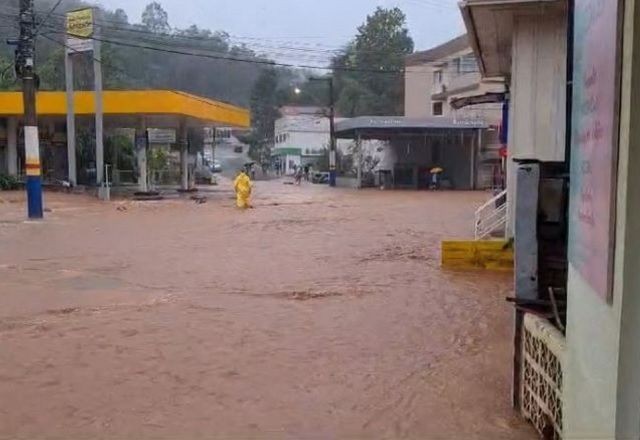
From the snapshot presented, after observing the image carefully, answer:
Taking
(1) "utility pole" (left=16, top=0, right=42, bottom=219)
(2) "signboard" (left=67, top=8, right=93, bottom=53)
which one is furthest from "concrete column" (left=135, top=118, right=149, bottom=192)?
(1) "utility pole" (left=16, top=0, right=42, bottom=219)

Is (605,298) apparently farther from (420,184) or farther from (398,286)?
(420,184)

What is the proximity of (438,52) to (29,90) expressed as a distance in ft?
127

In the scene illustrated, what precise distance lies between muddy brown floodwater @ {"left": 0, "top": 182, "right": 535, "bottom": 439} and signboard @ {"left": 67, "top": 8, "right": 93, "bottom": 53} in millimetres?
16096

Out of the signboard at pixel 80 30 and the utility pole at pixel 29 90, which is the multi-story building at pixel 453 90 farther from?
the utility pole at pixel 29 90

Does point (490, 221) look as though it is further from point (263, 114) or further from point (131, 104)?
point (263, 114)

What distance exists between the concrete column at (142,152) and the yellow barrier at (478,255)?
2227 centimetres

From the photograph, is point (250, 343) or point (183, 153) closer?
point (250, 343)

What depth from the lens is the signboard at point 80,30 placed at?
28.8 meters

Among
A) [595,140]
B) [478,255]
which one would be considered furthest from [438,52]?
[595,140]

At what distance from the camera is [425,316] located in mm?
8250

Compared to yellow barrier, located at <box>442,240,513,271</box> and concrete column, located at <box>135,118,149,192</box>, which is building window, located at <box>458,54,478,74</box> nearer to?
concrete column, located at <box>135,118,149,192</box>

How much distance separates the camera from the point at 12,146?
35.2 metres

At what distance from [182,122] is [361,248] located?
23.2m

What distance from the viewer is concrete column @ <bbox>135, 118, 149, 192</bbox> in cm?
3209
